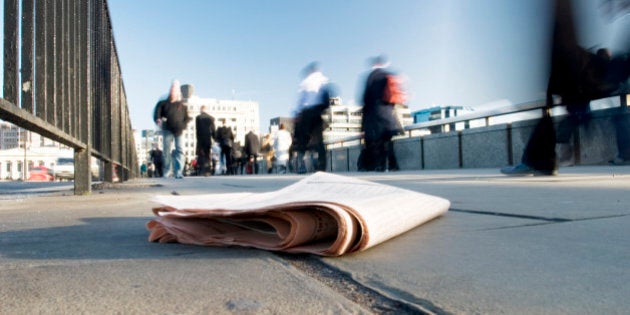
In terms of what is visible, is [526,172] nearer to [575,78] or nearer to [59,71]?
[575,78]

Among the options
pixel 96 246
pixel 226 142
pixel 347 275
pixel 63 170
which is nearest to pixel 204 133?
pixel 226 142

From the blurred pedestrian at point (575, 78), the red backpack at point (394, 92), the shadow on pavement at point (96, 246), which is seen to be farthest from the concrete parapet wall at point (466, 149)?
the shadow on pavement at point (96, 246)

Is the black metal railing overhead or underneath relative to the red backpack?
underneath

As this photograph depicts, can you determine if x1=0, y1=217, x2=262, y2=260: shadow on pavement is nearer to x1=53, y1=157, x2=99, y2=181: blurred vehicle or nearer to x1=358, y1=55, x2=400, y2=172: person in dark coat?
x1=358, y1=55, x2=400, y2=172: person in dark coat

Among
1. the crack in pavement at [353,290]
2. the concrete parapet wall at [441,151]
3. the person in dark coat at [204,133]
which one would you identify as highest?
the person in dark coat at [204,133]

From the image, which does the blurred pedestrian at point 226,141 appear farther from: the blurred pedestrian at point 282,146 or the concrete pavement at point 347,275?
the concrete pavement at point 347,275

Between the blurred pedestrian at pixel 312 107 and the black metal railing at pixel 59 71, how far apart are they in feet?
12.4

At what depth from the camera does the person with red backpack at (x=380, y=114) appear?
779 cm

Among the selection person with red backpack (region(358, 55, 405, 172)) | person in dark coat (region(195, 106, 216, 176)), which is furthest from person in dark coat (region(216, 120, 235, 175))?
person with red backpack (region(358, 55, 405, 172))

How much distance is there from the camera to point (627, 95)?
279cm

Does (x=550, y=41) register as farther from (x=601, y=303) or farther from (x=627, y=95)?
(x=601, y=303)

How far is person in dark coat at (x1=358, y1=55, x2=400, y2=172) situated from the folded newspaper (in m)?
6.47

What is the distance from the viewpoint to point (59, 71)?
118 inches

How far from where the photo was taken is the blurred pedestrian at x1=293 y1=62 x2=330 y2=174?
332 inches
